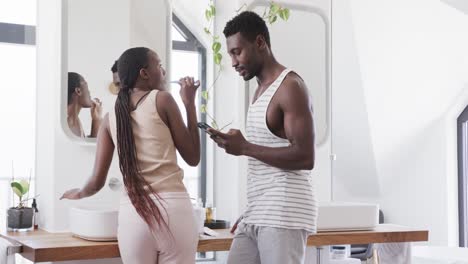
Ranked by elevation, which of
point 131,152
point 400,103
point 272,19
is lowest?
point 131,152

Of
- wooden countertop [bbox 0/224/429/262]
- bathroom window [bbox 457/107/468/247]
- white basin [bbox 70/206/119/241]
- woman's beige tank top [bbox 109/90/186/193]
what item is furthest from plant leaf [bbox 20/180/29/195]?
bathroom window [bbox 457/107/468/247]

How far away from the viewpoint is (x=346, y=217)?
2793 millimetres

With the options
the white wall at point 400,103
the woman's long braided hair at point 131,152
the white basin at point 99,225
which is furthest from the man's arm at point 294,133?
the white wall at point 400,103

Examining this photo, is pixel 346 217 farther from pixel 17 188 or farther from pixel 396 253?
pixel 17 188

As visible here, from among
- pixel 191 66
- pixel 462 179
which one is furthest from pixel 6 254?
pixel 462 179

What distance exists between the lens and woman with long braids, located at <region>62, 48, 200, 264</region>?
1939 mm

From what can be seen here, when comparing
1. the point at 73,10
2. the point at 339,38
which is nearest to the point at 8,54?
the point at 73,10

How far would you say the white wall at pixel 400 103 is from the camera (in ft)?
14.3

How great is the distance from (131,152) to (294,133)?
0.50 meters

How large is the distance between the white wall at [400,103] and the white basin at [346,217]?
1.85 metres

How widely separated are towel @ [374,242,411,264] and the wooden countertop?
7cm

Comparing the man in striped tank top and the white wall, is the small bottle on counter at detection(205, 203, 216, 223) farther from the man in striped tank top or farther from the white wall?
the white wall

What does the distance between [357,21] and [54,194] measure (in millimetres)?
2526

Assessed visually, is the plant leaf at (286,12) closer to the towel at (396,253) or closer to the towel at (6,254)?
the towel at (396,253)
